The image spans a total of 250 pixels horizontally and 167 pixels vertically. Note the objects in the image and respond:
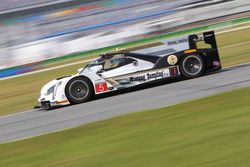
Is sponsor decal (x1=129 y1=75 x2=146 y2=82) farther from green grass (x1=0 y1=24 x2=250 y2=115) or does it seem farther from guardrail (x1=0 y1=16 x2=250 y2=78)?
guardrail (x1=0 y1=16 x2=250 y2=78)

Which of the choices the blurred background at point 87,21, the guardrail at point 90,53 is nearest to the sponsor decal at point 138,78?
the guardrail at point 90,53

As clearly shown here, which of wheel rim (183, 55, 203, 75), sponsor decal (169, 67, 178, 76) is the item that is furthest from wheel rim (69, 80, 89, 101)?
wheel rim (183, 55, 203, 75)

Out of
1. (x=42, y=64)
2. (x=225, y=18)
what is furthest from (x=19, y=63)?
(x=225, y=18)

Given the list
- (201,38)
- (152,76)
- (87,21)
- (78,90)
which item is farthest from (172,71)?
(87,21)

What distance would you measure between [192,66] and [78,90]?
2.55 metres

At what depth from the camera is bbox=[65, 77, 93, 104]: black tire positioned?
11648 mm

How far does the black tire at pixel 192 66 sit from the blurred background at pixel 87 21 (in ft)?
33.9

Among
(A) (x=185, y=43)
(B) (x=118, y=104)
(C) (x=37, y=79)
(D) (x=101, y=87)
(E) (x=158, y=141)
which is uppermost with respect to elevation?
(A) (x=185, y=43)

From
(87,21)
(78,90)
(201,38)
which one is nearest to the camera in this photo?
(78,90)

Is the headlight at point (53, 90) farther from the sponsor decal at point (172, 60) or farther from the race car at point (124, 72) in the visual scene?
the sponsor decal at point (172, 60)

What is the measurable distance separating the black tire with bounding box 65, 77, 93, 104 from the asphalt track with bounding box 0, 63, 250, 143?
8.9 inches

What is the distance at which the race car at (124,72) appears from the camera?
38.4ft

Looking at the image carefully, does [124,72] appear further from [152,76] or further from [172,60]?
[172,60]

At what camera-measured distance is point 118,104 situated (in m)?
10.5
